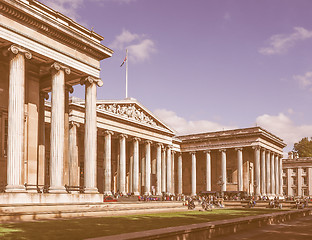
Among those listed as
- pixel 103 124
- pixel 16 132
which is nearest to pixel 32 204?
pixel 16 132

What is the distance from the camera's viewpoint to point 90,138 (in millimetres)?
30797

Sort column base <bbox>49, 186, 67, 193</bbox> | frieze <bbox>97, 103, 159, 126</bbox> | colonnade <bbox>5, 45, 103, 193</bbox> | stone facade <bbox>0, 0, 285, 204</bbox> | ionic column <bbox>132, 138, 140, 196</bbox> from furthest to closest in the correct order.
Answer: ionic column <bbox>132, 138, 140, 196</bbox> → frieze <bbox>97, 103, 159, 126</bbox> → column base <bbox>49, 186, 67, 193</bbox> → stone facade <bbox>0, 0, 285, 204</bbox> → colonnade <bbox>5, 45, 103, 193</bbox>

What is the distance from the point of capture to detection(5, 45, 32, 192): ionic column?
24.0 meters

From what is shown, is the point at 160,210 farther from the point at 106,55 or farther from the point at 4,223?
the point at 4,223

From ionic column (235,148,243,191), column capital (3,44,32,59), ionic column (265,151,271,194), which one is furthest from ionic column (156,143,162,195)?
column capital (3,44,32,59)

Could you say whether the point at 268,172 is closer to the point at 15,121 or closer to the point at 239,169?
the point at 239,169

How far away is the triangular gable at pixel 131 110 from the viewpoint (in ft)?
190

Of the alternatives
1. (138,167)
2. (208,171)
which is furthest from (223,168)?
(138,167)

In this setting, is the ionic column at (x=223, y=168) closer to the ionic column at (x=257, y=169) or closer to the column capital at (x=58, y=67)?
the ionic column at (x=257, y=169)

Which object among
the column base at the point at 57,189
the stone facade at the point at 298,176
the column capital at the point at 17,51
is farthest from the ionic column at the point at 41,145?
the stone facade at the point at 298,176

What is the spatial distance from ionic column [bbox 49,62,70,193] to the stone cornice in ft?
7.12

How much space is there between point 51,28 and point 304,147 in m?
112

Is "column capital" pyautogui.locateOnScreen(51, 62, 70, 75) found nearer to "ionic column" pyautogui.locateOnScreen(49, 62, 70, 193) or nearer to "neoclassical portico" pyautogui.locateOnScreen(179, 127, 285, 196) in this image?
"ionic column" pyautogui.locateOnScreen(49, 62, 70, 193)

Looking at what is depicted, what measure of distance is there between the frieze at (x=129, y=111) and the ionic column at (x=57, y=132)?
2764cm
